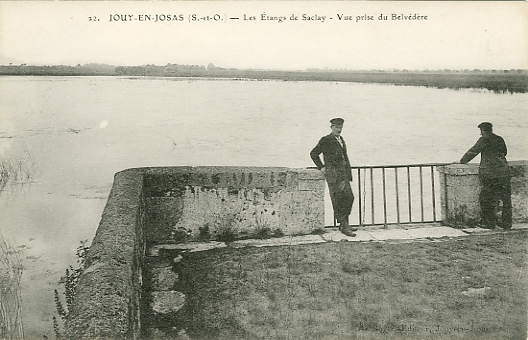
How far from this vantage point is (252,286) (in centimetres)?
414

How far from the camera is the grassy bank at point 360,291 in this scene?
11.4 feet

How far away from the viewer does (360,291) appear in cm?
402

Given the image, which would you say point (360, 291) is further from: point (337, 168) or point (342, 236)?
point (337, 168)

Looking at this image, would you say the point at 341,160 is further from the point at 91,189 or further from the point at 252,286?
the point at 91,189

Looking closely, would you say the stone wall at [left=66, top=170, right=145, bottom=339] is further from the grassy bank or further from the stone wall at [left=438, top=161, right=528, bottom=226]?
the stone wall at [left=438, top=161, right=528, bottom=226]

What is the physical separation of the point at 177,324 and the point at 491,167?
14.5 feet

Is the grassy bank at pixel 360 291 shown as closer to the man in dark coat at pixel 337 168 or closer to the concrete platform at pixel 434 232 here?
the concrete platform at pixel 434 232

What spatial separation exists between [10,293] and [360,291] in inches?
207

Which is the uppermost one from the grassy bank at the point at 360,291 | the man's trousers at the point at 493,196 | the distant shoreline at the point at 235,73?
the distant shoreline at the point at 235,73

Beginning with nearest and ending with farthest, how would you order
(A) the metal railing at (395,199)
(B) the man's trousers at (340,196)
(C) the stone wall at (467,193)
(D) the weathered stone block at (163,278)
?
1. (D) the weathered stone block at (163,278)
2. (B) the man's trousers at (340,196)
3. (C) the stone wall at (467,193)
4. (A) the metal railing at (395,199)

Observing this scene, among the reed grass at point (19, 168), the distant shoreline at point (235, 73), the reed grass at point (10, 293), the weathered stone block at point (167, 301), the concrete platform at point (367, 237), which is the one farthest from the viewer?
the reed grass at point (19, 168)

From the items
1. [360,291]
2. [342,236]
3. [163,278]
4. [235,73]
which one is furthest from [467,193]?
[163,278]

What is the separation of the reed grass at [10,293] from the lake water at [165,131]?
202mm

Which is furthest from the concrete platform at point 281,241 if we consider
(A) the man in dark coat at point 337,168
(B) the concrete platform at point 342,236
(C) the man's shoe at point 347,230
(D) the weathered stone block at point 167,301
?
(D) the weathered stone block at point 167,301
